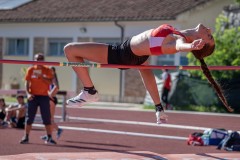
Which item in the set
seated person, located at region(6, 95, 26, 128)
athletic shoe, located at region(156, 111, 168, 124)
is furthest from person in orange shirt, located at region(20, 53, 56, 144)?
athletic shoe, located at region(156, 111, 168, 124)

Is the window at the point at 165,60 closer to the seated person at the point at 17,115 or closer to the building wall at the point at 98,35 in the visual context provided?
the building wall at the point at 98,35

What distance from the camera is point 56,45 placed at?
33812 mm

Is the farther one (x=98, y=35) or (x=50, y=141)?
(x=98, y=35)

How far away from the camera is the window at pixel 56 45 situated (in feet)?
110

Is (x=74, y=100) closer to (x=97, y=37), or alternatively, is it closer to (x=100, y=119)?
(x=100, y=119)

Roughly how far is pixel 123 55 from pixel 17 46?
27317mm

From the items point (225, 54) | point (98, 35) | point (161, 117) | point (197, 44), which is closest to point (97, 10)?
point (98, 35)

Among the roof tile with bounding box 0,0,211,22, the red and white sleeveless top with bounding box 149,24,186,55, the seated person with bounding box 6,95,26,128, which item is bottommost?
the seated person with bounding box 6,95,26,128

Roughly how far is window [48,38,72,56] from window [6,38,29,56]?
164cm

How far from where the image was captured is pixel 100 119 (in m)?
21.1

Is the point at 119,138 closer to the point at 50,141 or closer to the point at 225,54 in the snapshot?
the point at 50,141

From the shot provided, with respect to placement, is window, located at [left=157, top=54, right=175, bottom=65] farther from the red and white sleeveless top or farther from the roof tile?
the red and white sleeveless top

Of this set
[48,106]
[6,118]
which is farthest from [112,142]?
[6,118]

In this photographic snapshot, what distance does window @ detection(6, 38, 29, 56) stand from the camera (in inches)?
1382
